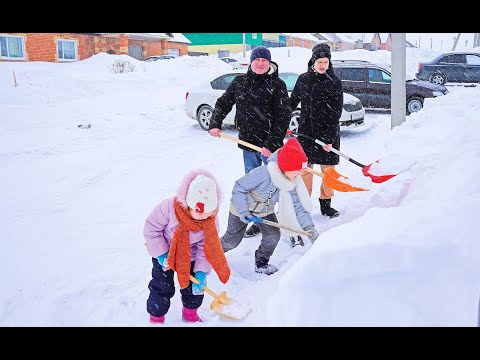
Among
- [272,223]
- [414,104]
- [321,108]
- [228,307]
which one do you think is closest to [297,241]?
[272,223]

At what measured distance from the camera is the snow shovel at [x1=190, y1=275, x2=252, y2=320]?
2941 millimetres

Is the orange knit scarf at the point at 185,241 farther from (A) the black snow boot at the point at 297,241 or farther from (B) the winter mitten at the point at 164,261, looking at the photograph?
(A) the black snow boot at the point at 297,241

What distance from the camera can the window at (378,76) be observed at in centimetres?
1076

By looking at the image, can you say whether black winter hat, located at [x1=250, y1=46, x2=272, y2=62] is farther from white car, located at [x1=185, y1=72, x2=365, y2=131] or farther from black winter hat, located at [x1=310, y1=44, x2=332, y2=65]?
white car, located at [x1=185, y1=72, x2=365, y2=131]

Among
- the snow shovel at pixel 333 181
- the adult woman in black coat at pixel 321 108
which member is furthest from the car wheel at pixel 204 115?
the snow shovel at pixel 333 181

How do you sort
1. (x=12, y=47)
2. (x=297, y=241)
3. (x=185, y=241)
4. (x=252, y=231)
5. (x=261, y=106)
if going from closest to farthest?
(x=185, y=241) < (x=297, y=241) < (x=261, y=106) < (x=252, y=231) < (x=12, y=47)

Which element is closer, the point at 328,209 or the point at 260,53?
the point at 260,53

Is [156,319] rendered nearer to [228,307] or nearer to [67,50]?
[228,307]

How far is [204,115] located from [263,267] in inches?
255

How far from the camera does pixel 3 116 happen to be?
11.1 m

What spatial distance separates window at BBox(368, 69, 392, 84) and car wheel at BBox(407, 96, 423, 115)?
703 mm

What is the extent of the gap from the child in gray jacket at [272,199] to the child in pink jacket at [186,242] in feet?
1.86

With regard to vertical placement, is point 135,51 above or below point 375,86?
above

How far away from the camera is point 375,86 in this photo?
10.8 meters
